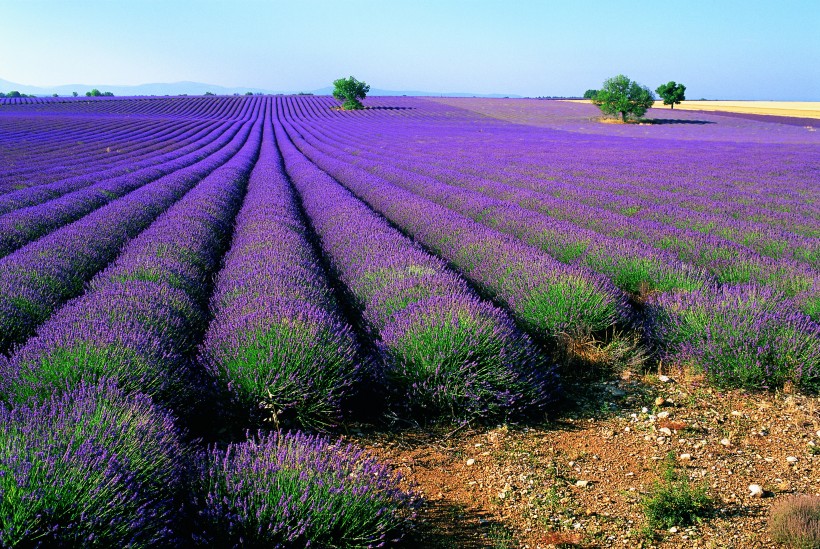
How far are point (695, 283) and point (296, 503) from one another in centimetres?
369

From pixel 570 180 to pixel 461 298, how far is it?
9048 mm

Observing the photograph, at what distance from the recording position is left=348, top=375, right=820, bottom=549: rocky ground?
6.54 feet

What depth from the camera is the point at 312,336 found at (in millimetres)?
2873

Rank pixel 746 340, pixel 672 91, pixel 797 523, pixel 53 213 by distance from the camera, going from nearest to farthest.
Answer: pixel 797 523 < pixel 746 340 < pixel 53 213 < pixel 672 91

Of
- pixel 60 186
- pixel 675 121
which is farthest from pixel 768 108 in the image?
pixel 60 186

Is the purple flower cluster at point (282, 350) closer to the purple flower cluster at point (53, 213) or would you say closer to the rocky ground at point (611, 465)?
the rocky ground at point (611, 465)

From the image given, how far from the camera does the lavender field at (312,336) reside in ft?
5.80

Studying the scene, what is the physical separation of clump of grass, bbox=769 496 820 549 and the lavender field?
1.24 meters

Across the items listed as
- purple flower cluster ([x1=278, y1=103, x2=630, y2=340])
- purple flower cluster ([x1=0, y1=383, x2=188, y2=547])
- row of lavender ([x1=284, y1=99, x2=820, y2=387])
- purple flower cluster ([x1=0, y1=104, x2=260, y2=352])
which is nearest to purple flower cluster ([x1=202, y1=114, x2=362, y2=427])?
purple flower cluster ([x1=0, y1=383, x2=188, y2=547])

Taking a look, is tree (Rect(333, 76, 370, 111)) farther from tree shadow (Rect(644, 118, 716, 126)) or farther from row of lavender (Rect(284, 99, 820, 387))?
row of lavender (Rect(284, 99, 820, 387))

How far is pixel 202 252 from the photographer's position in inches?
206

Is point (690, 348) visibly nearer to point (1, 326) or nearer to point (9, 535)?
point (9, 535)

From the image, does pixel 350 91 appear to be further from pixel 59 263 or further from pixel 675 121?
pixel 59 263

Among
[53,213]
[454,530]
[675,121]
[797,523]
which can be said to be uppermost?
[675,121]
